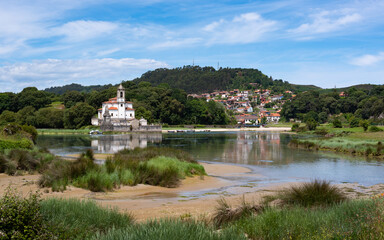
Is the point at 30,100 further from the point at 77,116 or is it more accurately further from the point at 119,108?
the point at 119,108

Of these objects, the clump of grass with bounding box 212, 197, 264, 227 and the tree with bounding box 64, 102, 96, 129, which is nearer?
the clump of grass with bounding box 212, 197, 264, 227

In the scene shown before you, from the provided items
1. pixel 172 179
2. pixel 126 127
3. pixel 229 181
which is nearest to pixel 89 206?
pixel 172 179

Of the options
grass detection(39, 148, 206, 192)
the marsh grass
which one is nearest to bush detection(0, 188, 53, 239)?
the marsh grass

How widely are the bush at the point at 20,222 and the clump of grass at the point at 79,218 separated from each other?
0.39 meters

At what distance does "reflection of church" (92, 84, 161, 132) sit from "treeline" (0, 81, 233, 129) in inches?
149

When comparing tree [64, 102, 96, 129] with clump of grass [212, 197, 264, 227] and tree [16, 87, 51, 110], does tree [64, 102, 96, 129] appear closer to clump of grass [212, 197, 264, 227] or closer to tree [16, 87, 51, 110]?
tree [16, 87, 51, 110]

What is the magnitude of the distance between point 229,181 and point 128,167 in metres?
5.95

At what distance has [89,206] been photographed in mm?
8141

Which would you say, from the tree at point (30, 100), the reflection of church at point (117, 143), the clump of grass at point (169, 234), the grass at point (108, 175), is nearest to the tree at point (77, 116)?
the tree at point (30, 100)

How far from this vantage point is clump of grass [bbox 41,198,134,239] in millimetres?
6461

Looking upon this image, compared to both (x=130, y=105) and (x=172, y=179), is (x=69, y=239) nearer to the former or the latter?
(x=172, y=179)

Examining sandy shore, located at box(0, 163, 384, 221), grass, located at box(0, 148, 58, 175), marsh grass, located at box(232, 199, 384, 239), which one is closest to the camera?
marsh grass, located at box(232, 199, 384, 239)

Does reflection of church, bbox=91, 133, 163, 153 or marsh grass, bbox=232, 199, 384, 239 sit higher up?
marsh grass, bbox=232, 199, 384, 239

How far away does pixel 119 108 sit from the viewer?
114125 mm
